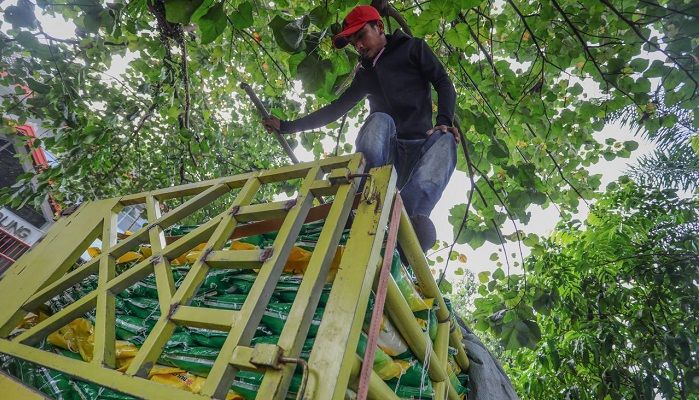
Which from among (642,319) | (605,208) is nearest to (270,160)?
(605,208)

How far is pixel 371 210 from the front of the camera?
4.25 ft

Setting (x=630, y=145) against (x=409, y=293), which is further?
(x=630, y=145)

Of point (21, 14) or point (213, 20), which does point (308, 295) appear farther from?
point (21, 14)

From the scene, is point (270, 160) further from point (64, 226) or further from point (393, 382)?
point (393, 382)

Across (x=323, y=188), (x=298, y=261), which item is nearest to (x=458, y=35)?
(x=323, y=188)

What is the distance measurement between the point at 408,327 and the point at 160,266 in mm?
1013

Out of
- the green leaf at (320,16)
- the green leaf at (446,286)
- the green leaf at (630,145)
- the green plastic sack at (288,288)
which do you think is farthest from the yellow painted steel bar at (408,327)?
the green leaf at (630,145)

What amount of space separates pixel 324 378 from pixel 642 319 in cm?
489

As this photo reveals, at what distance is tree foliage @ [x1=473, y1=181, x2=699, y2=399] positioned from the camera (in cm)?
346

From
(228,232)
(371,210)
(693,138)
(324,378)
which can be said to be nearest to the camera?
(324,378)

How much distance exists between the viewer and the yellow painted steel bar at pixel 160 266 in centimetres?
128

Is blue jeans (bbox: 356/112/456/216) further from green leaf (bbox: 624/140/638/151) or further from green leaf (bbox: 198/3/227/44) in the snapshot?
green leaf (bbox: 624/140/638/151)

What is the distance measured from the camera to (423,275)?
1721mm

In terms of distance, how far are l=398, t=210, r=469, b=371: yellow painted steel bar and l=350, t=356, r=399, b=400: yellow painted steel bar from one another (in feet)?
2.01
